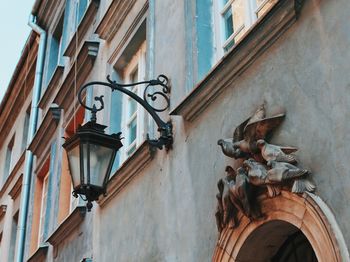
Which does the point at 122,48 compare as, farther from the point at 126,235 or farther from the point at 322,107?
the point at 322,107

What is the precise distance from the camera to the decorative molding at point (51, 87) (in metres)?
12.3

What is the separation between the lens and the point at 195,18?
6488 millimetres

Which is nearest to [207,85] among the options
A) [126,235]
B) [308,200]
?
[308,200]

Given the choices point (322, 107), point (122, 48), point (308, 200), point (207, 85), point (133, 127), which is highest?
point (122, 48)

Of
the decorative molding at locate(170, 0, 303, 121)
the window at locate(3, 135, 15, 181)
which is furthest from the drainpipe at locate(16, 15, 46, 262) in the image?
the decorative molding at locate(170, 0, 303, 121)

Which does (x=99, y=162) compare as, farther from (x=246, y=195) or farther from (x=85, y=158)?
(x=246, y=195)

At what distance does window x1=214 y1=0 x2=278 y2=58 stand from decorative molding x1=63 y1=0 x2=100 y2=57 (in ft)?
14.9

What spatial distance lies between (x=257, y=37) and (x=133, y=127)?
11.6 feet

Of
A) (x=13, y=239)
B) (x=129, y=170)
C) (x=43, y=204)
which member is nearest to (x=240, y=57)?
(x=129, y=170)

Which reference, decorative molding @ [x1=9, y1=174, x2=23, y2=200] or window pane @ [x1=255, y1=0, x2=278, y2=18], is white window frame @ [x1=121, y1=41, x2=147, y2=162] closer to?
window pane @ [x1=255, y1=0, x2=278, y2=18]

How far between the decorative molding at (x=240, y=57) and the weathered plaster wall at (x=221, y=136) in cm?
6

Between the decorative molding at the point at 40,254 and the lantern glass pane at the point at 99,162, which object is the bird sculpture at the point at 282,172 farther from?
the decorative molding at the point at 40,254

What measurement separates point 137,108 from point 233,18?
234 centimetres

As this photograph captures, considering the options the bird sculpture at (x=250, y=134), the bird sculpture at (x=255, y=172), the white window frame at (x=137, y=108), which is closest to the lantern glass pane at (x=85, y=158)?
the bird sculpture at (x=250, y=134)
